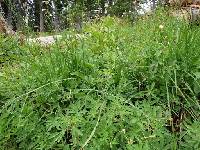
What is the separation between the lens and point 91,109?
8.70ft

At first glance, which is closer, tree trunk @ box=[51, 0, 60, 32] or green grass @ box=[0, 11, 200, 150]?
green grass @ box=[0, 11, 200, 150]

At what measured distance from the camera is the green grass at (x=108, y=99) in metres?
2.49

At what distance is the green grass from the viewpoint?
2.49 metres

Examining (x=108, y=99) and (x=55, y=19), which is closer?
(x=108, y=99)

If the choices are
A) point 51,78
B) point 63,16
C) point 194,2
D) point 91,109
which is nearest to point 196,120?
point 91,109

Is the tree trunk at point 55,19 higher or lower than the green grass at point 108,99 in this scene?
higher

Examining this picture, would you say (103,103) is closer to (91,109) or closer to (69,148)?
(91,109)

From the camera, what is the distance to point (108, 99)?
277 cm

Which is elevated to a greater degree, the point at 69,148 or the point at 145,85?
the point at 145,85

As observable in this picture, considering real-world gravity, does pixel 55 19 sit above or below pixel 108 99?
above

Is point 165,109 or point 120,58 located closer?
point 165,109

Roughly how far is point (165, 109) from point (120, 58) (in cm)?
63

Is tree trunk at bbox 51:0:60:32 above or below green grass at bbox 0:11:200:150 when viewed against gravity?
above

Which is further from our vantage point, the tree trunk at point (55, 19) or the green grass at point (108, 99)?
the tree trunk at point (55, 19)
